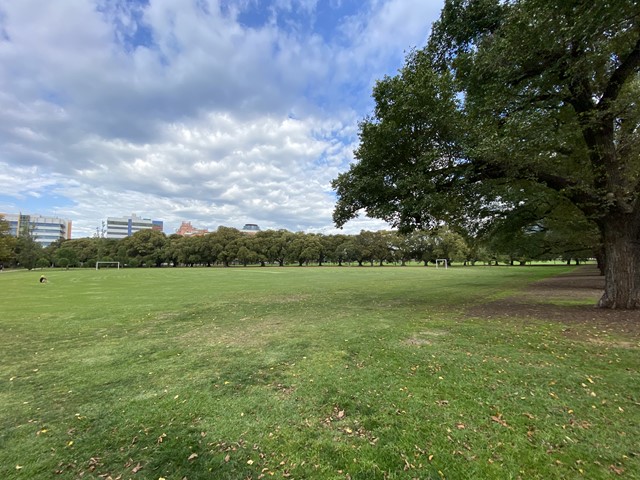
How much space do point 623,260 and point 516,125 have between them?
6.11m

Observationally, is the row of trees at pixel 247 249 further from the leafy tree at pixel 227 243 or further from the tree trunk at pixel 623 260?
the tree trunk at pixel 623 260

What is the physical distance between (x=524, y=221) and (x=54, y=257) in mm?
115646

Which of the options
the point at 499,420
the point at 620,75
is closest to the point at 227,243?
the point at 620,75

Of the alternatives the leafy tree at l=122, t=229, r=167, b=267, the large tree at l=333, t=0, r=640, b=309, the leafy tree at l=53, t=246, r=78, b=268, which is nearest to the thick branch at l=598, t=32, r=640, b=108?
the large tree at l=333, t=0, r=640, b=309

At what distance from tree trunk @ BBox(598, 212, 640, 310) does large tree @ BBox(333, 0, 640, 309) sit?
3 centimetres

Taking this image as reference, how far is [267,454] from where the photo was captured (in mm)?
3479

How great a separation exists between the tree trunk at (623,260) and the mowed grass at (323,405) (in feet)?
12.4

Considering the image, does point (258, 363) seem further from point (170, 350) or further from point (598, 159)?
point (598, 159)

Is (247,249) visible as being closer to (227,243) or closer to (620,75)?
(227,243)

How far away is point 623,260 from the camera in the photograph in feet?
34.9

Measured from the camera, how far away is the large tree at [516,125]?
9.45 m

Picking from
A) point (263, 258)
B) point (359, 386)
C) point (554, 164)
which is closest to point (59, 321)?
point (359, 386)

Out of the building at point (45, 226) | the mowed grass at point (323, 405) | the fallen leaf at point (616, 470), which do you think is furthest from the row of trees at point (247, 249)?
the fallen leaf at point (616, 470)

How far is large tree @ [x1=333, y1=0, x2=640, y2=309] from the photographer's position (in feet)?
31.0
